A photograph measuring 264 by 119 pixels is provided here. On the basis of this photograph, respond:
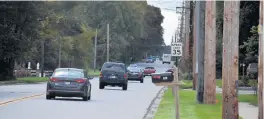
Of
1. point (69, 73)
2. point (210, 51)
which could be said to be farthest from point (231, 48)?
point (69, 73)

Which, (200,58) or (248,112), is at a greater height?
(200,58)

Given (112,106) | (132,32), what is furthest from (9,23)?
(132,32)

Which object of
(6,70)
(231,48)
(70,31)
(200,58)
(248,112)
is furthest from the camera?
(70,31)

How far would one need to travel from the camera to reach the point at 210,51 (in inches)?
1209

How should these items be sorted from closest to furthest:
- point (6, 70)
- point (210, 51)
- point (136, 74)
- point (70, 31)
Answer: point (210, 51) → point (6, 70) → point (136, 74) → point (70, 31)

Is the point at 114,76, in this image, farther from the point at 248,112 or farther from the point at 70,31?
the point at 70,31

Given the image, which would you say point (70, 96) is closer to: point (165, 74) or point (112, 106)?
point (112, 106)

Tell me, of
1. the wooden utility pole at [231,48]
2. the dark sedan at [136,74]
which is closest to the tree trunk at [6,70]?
the dark sedan at [136,74]

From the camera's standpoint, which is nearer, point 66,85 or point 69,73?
point 66,85

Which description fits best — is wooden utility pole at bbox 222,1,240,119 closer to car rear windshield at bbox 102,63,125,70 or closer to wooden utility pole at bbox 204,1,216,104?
wooden utility pole at bbox 204,1,216,104

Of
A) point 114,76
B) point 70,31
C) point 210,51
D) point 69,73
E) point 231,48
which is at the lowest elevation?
point 114,76

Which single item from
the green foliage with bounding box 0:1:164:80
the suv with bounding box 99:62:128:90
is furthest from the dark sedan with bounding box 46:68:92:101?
the green foliage with bounding box 0:1:164:80

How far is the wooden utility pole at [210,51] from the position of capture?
3067cm

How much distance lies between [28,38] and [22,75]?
660 inches
